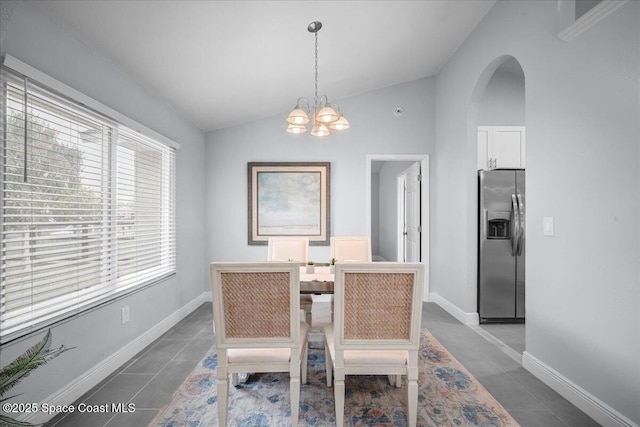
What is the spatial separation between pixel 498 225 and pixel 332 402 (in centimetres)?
269

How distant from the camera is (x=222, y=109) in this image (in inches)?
152

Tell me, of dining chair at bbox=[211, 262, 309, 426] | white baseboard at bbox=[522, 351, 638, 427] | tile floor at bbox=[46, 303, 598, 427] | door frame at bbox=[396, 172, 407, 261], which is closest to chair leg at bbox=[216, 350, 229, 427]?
dining chair at bbox=[211, 262, 309, 426]

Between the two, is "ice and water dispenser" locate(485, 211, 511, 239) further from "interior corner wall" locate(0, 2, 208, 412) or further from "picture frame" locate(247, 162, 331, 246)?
"interior corner wall" locate(0, 2, 208, 412)

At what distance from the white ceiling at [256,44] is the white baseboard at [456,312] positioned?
9.77 feet

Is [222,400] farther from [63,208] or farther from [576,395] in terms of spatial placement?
[576,395]

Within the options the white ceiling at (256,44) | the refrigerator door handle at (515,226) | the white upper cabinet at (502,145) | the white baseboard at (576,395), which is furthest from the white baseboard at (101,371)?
the white upper cabinet at (502,145)

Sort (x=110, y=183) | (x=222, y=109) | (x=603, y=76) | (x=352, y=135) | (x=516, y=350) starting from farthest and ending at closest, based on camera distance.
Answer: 1. (x=352, y=135)
2. (x=222, y=109)
3. (x=516, y=350)
4. (x=110, y=183)
5. (x=603, y=76)

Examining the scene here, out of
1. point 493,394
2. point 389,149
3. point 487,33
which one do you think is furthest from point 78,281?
point 487,33

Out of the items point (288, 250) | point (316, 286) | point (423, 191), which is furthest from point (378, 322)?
point (423, 191)

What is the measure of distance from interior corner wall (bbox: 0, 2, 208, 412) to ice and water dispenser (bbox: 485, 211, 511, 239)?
3491 millimetres

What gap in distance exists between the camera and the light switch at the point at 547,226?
2255 mm

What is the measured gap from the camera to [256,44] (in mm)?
2703

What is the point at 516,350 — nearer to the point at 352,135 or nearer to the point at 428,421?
the point at 428,421

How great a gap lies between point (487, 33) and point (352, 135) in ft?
6.32
